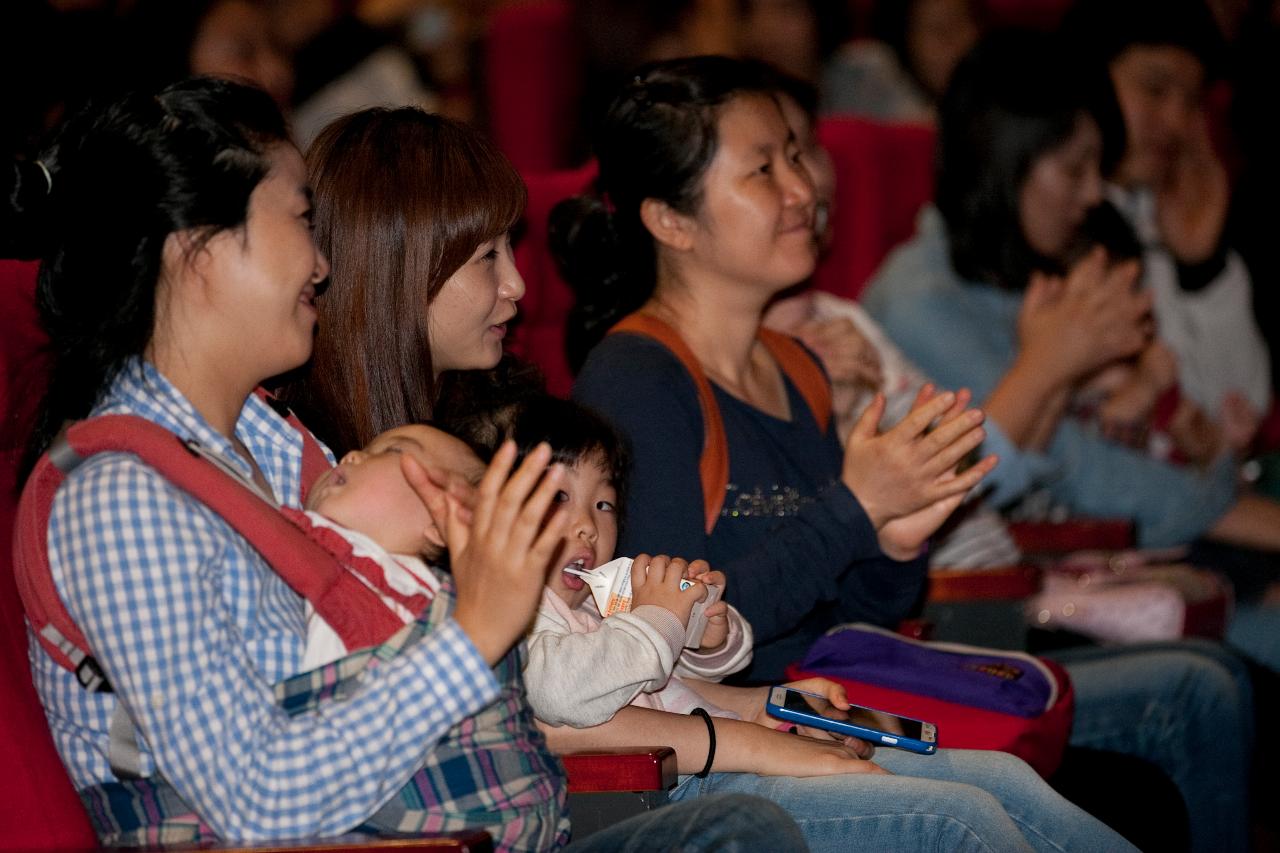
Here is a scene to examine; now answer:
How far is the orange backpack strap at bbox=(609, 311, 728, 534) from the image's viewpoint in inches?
77.0

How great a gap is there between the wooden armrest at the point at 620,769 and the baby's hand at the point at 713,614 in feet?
0.73

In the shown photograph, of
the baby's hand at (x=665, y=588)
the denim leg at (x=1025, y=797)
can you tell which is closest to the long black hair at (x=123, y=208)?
the baby's hand at (x=665, y=588)

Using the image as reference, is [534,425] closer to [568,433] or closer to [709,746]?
[568,433]

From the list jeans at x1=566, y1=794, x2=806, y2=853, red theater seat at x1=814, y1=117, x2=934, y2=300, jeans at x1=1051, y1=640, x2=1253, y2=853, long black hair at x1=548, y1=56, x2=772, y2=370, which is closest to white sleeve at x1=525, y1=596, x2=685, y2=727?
jeans at x1=566, y1=794, x2=806, y2=853

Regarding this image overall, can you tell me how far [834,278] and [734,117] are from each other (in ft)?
3.95

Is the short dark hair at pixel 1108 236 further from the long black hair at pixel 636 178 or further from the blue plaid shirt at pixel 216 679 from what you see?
the blue plaid shirt at pixel 216 679

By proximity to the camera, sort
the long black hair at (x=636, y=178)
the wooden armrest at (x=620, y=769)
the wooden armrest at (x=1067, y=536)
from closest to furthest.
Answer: the wooden armrest at (x=620, y=769)
the long black hair at (x=636, y=178)
the wooden armrest at (x=1067, y=536)

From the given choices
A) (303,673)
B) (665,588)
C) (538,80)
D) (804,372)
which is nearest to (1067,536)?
(804,372)

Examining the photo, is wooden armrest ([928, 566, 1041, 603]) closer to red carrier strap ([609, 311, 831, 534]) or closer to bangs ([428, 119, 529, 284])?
red carrier strap ([609, 311, 831, 534])

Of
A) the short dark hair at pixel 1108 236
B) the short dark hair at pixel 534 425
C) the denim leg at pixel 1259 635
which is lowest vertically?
the denim leg at pixel 1259 635

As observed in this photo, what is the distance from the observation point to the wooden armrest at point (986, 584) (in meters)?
2.28

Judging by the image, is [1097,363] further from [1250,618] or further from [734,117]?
[734,117]

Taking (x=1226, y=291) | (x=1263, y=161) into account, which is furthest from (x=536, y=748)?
(x=1263, y=161)

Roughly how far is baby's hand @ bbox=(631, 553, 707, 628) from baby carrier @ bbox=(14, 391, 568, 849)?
0.78ft
